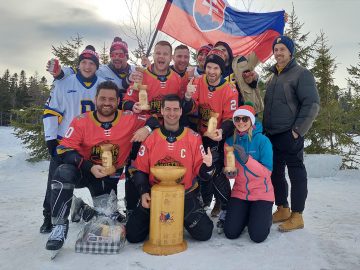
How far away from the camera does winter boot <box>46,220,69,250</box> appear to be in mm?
3438

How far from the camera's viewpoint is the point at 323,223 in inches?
196

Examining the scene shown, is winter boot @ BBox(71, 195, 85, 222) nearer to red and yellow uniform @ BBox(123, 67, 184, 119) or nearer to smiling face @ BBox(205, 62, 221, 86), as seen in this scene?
red and yellow uniform @ BBox(123, 67, 184, 119)

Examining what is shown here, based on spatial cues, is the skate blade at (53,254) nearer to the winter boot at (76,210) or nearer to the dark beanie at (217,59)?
the winter boot at (76,210)

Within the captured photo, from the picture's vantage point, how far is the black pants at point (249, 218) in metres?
4.07

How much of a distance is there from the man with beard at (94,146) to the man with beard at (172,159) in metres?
0.23

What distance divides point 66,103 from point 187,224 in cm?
237

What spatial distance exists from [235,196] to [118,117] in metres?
1.85

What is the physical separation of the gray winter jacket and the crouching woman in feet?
1.61

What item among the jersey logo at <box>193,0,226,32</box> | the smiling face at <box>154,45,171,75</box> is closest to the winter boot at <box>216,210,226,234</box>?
the smiling face at <box>154,45,171,75</box>

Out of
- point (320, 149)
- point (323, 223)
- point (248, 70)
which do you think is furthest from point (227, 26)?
point (320, 149)

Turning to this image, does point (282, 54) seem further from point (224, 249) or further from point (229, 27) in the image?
point (224, 249)

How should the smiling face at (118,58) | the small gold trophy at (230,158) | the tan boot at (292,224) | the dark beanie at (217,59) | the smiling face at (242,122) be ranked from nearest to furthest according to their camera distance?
the small gold trophy at (230,158)
the smiling face at (242,122)
the tan boot at (292,224)
the dark beanie at (217,59)
the smiling face at (118,58)

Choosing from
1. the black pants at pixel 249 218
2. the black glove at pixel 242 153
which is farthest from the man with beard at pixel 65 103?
the black pants at pixel 249 218

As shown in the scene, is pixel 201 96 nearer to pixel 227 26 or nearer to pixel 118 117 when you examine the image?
pixel 118 117
